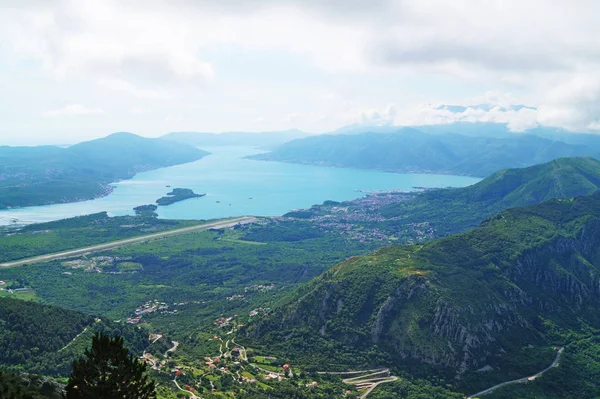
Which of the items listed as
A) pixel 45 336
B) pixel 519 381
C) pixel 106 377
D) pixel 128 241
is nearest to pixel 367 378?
pixel 519 381

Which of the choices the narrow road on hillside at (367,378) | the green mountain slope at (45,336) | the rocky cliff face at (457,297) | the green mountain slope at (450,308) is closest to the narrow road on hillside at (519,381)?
the green mountain slope at (450,308)

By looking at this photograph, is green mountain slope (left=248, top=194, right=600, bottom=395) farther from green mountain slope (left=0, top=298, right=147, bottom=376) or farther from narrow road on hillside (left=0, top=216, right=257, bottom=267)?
narrow road on hillside (left=0, top=216, right=257, bottom=267)

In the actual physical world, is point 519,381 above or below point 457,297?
below

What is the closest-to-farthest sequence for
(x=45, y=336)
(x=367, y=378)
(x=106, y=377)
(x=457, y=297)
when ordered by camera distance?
(x=106, y=377)
(x=367, y=378)
(x=45, y=336)
(x=457, y=297)

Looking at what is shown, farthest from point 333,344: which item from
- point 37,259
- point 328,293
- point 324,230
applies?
point 324,230

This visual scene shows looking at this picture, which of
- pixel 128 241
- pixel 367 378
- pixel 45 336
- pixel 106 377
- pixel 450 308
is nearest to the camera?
pixel 106 377

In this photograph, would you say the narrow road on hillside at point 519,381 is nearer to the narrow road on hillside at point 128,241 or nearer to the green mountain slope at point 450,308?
the green mountain slope at point 450,308

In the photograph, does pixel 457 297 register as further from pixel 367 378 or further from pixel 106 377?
pixel 106 377

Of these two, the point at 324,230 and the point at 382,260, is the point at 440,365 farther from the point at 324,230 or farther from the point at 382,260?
the point at 324,230
